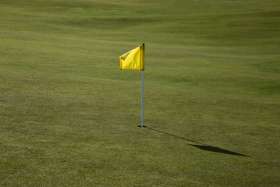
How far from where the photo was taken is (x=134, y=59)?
15.6 meters

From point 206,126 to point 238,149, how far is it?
2327 mm

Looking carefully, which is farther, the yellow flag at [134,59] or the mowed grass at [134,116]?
the yellow flag at [134,59]

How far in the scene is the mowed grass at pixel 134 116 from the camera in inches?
455

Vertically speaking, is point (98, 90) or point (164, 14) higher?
point (164, 14)

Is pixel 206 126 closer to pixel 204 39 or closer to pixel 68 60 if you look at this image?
pixel 68 60

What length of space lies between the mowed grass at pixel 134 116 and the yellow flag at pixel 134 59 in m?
1.54

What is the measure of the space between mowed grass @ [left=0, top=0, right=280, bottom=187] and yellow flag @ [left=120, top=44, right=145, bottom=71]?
154 cm

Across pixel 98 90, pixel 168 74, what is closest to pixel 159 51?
pixel 168 74

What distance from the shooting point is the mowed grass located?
37.9ft

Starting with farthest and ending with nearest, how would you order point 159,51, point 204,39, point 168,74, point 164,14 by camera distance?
point 164,14, point 204,39, point 159,51, point 168,74

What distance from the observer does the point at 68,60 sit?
93.5ft

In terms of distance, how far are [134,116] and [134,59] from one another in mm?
2026

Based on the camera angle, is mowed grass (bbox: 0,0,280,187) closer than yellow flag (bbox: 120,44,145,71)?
Yes

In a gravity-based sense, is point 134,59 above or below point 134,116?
above
